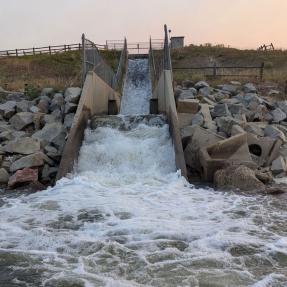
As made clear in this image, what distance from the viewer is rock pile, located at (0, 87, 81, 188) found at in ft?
43.1

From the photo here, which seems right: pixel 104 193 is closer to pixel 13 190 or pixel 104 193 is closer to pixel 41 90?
pixel 13 190

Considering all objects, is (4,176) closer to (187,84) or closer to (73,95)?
(73,95)

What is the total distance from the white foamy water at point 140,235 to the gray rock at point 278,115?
262 inches

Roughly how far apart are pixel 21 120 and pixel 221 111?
6.98m

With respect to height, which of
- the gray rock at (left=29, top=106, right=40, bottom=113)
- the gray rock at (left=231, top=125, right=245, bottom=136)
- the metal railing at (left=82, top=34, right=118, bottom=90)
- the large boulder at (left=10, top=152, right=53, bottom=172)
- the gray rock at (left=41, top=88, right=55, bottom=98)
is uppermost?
the metal railing at (left=82, top=34, right=118, bottom=90)

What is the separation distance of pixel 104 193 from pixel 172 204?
178cm

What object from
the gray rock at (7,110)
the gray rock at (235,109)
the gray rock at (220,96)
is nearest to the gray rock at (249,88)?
the gray rock at (220,96)

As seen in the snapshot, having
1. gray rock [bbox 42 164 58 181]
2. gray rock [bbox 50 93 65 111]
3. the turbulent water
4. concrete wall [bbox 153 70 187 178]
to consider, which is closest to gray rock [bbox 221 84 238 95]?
concrete wall [bbox 153 70 187 178]

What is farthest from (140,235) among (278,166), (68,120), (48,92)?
(48,92)

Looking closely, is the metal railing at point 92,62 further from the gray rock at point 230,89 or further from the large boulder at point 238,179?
the large boulder at point 238,179

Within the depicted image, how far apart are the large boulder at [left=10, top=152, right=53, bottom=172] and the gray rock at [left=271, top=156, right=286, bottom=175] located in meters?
6.43

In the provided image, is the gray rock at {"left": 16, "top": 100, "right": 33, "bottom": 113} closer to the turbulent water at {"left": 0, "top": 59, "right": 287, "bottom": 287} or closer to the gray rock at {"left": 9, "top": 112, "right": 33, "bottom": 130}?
the gray rock at {"left": 9, "top": 112, "right": 33, "bottom": 130}

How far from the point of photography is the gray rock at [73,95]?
56.3 ft

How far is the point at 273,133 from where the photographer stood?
15.2m
